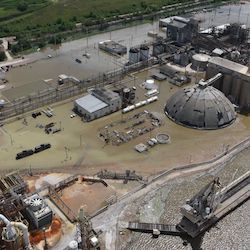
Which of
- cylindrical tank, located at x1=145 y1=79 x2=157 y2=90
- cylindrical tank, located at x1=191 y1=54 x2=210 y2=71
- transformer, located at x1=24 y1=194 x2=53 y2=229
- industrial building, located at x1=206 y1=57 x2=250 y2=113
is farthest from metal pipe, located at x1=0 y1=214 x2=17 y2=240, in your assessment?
cylindrical tank, located at x1=191 y1=54 x2=210 y2=71

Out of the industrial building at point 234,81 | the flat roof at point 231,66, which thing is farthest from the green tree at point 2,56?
the flat roof at point 231,66

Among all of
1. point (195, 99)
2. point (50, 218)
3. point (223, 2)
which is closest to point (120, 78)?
point (195, 99)

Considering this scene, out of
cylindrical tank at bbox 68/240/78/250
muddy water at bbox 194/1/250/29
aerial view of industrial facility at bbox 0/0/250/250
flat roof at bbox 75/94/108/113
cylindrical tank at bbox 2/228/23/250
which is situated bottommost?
muddy water at bbox 194/1/250/29

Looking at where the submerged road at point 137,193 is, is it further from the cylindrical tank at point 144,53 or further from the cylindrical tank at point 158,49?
the cylindrical tank at point 158,49

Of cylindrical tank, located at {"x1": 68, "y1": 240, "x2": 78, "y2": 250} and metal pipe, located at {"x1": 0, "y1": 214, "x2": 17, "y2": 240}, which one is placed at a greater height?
metal pipe, located at {"x1": 0, "y1": 214, "x2": 17, "y2": 240}

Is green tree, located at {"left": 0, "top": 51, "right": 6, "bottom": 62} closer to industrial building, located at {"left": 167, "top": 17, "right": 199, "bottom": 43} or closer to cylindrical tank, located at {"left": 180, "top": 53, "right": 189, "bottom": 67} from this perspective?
cylindrical tank, located at {"left": 180, "top": 53, "right": 189, "bottom": 67}

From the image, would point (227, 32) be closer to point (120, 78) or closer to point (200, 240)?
point (120, 78)

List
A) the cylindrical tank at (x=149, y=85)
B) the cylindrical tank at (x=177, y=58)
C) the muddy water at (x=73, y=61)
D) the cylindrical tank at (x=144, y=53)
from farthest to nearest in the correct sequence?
1. the cylindrical tank at (x=177, y=58)
2. the cylindrical tank at (x=144, y=53)
3. the muddy water at (x=73, y=61)
4. the cylindrical tank at (x=149, y=85)
